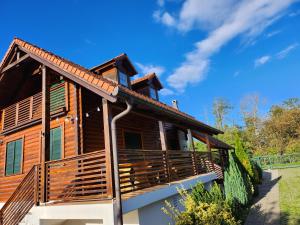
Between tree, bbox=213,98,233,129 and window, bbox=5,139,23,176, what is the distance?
136ft

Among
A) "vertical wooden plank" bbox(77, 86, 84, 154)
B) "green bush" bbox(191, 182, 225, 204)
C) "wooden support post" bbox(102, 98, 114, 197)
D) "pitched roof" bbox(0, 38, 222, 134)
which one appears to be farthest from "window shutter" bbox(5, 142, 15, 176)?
"green bush" bbox(191, 182, 225, 204)

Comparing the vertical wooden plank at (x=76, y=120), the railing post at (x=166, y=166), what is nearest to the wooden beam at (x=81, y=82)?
the vertical wooden plank at (x=76, y=120)

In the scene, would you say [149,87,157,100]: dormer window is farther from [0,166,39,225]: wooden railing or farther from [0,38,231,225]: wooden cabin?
[0,166,39,225]: wooden railing

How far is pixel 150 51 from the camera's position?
21156 mm

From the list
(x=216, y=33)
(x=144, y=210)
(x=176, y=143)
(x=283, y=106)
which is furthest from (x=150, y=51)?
(x=283, y=106)

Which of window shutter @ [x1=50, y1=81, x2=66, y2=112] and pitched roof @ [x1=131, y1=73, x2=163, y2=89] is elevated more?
pitched roof @ [x1=131, y1=73, x2=163, y2=89]

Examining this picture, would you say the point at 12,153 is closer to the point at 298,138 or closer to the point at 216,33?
the point at 216,33

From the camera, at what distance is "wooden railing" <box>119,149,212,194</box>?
6831mm

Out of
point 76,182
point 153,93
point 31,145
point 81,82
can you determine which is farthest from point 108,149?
point 153,93

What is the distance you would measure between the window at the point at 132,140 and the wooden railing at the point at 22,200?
4.46 meters

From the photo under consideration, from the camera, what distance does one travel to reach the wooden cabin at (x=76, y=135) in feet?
Answer: 21.1

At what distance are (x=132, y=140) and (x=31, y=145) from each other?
4501 mm

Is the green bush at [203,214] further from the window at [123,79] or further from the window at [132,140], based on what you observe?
the window at [123,79]

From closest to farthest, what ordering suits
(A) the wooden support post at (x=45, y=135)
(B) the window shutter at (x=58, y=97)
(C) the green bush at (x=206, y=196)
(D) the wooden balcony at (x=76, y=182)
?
(D) the wooden balcony at (x=76, y=182) < (A) the wooden support post at (x=45, y=135) < (C) the green bush at (x=206, y=196) < (B) the window shutter at (x=58, y=97)
